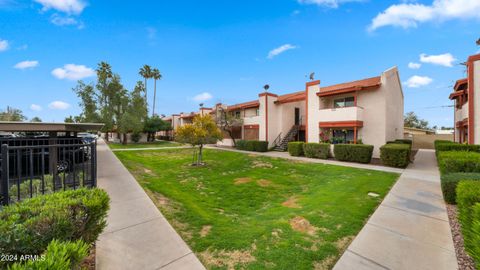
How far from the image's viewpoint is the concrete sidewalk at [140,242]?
310 centimetres

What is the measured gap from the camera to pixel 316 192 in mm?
7156

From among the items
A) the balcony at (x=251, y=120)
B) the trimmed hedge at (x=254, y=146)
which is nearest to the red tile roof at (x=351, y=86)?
the trimmed hedge at (x=254, y=146)

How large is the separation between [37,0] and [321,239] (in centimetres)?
1499

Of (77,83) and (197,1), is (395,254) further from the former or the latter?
(77,83)

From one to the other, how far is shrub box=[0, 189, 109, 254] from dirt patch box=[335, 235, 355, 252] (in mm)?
4138

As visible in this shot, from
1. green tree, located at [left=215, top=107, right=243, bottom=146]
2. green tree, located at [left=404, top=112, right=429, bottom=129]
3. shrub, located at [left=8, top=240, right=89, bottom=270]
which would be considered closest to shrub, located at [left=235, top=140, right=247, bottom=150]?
green tree, located at [left=215, top=107, right=243, bottom=146]

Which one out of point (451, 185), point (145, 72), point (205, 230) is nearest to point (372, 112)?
point (451, 185)

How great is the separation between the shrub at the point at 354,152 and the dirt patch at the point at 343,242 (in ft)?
35.1

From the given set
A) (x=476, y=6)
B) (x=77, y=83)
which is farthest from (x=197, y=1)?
(x=77, y=83)

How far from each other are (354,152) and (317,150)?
2.52m

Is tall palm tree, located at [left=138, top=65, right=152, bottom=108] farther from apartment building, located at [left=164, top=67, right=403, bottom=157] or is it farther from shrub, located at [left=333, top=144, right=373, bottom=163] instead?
shrub, located at [left=333, top=144, right=373, bottom=163]

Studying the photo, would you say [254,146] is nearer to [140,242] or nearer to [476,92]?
[476,92]

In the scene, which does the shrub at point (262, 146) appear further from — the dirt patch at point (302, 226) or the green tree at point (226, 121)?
the dirt patch at point (302, 226)

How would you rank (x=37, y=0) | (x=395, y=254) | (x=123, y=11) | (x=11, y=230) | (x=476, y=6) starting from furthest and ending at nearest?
(x=123, y=11), (x=476, y=6), (x=37, y=0), (x=395, y=254), (x=11, y=230)
